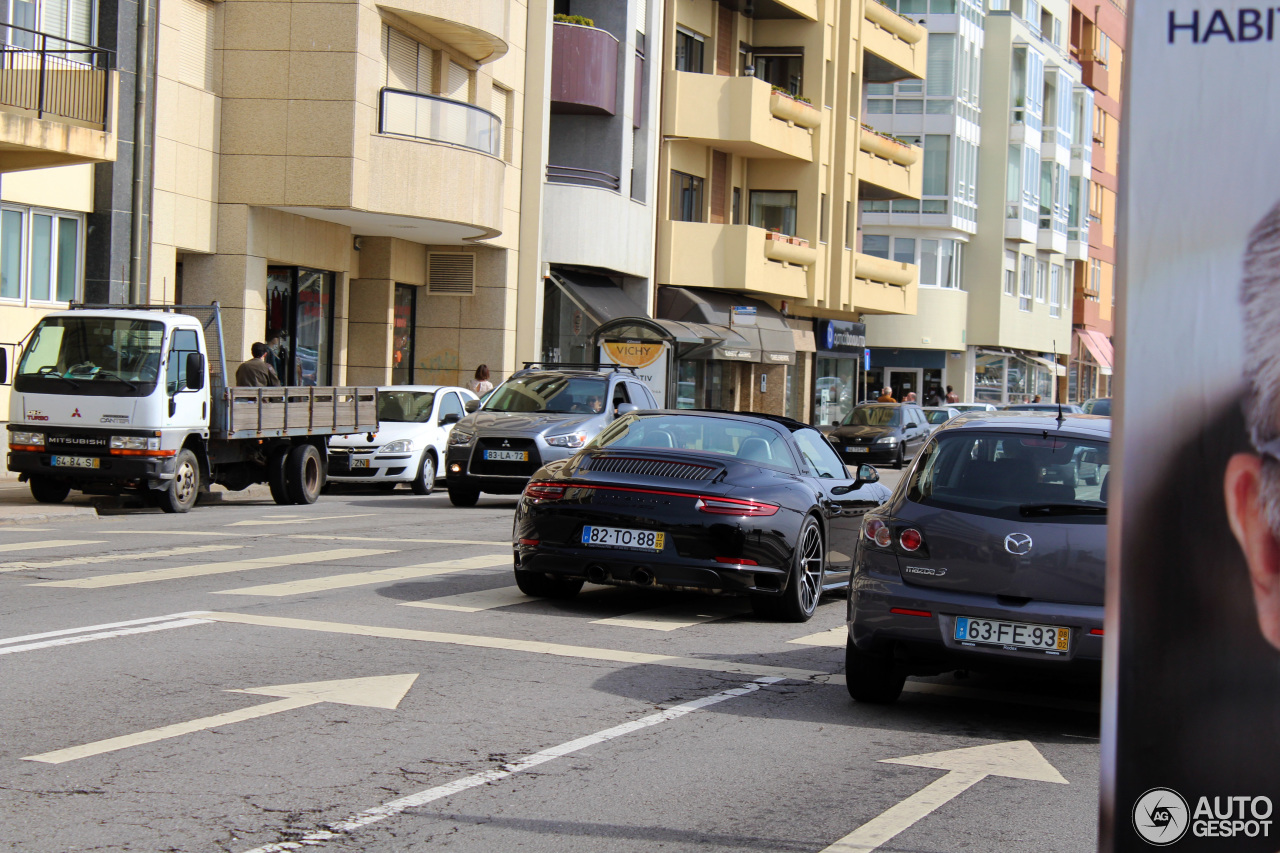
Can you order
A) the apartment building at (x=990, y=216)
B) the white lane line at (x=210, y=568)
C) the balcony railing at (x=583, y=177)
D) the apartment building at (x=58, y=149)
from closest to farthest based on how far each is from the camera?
the white lane line at (x=210, y=568)
the apartment building at (x=58, y=149)
the balcony railing at (x=583, y=177)
the apartment building at (x=990, y=216)

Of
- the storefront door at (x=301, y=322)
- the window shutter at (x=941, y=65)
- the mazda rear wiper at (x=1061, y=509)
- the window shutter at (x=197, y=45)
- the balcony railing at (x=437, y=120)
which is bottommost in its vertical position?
the mazda rear wiper at (x=1061, y=509)

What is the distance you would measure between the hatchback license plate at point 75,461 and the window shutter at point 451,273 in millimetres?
16269

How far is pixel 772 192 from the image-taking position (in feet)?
146

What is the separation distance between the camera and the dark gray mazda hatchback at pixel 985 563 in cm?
699

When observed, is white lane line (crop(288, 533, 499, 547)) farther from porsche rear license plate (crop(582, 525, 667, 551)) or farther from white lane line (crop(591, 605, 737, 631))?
porsche rear license plate (crop(582, 525, 667, 551))

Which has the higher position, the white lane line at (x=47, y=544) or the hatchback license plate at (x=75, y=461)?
the hatchback license plate at (x=75, y=461)

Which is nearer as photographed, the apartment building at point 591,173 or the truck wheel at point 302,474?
the truck wheel at point 302,474

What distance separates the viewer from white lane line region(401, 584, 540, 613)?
1034 cm

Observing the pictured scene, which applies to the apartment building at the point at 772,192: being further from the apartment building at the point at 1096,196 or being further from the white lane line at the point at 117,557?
the apartment building at the point at 1096,196

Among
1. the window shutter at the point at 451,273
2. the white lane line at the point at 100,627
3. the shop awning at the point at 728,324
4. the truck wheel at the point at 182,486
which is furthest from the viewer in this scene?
the shop awning at the point at 728,324

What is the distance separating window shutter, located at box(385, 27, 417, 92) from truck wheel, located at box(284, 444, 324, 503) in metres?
10.1

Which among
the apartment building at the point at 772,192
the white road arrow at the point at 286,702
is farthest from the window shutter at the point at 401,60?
the white road arrow at the point at 286,702

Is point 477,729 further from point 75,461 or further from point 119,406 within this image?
point 75,461

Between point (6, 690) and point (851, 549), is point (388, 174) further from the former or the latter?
point (6, 690)
